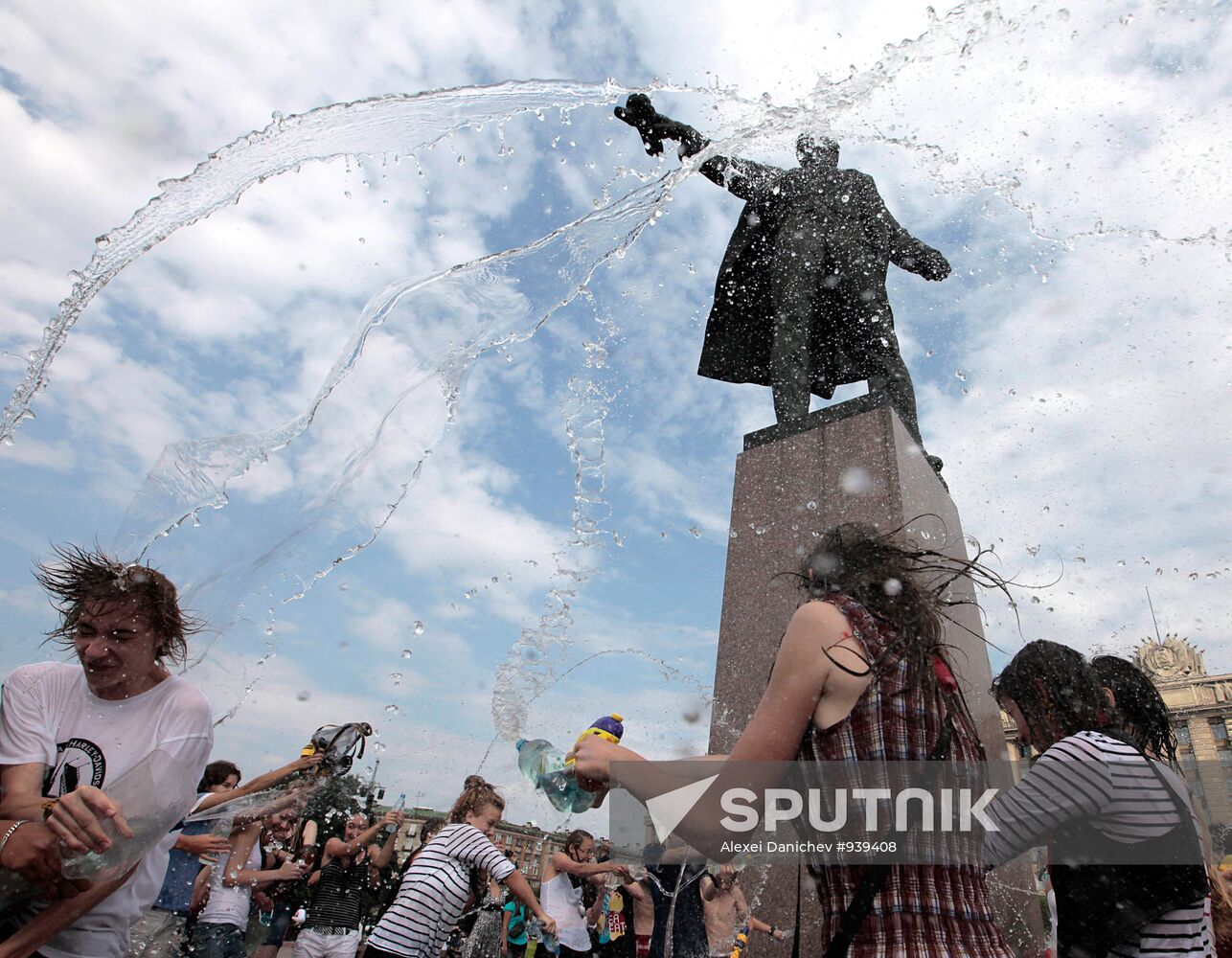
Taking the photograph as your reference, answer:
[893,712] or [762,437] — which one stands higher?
[762,437]

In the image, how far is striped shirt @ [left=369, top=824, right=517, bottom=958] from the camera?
4273 mm

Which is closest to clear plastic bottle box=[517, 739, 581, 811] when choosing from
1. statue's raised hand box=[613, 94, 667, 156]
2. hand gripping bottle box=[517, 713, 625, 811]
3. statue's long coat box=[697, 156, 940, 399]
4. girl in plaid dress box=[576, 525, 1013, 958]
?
hand gripping bottle box=[517, 713, 625, 811]

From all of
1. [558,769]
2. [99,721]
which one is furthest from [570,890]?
[558,769]

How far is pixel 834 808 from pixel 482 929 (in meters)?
6.07

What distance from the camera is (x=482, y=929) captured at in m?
6.52

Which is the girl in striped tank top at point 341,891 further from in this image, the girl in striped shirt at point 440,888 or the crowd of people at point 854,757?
the crowd of people at point 854,757

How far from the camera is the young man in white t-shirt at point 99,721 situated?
6.81ft

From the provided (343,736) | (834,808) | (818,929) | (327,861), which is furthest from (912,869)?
(327,861)

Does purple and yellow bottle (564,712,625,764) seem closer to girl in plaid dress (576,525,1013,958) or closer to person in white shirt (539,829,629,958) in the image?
girl in plaid dress (576,525,1013,958)

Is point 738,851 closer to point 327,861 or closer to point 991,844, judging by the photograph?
point 991,844

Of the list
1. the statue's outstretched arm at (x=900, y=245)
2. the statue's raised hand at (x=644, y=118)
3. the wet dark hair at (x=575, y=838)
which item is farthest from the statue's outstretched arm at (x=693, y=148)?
the wet dark hair at (x=575, y=838)

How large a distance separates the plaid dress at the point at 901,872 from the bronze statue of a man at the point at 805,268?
3602 millimetres

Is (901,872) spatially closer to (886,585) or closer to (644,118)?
(886,585)

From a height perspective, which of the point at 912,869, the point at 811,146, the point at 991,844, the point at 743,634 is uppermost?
the point at 811,146
